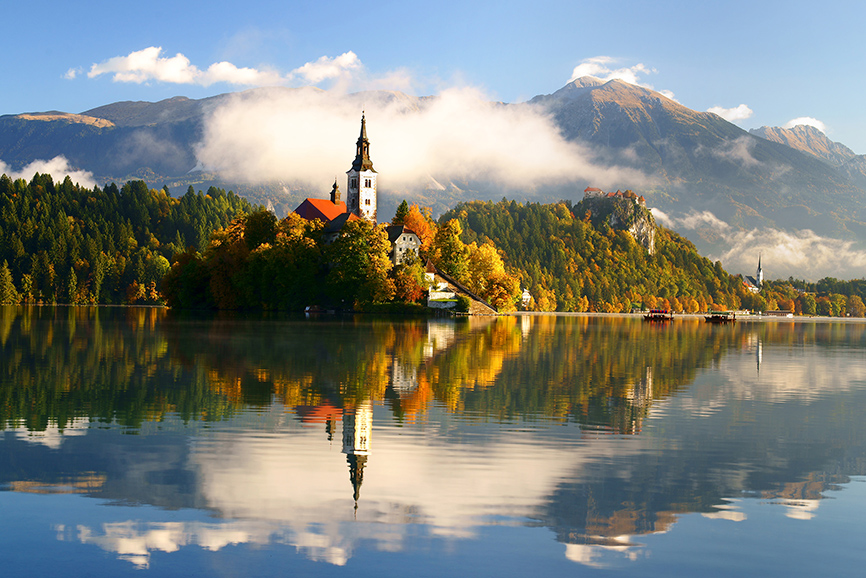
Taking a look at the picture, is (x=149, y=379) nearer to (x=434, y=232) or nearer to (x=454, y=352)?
(x=454, y=352)

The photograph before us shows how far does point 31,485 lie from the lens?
1359 cm

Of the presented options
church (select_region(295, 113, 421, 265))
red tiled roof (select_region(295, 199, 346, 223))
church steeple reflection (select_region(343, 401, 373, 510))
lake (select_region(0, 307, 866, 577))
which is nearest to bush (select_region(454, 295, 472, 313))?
church (select_region(295, 113, 421, 265))

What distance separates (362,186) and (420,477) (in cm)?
16596

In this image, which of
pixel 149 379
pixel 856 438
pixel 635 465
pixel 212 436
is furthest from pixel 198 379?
pixel 856 438

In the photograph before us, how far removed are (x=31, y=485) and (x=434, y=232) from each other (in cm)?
14438

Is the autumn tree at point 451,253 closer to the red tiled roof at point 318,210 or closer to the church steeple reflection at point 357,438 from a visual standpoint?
the red tiled roof at point 318,210

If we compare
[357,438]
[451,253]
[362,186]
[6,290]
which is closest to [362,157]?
[362,186]

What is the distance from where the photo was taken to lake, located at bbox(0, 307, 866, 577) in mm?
10703

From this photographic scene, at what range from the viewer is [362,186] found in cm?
17762

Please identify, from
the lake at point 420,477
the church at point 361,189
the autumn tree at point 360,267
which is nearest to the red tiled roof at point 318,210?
the church at point 361,189

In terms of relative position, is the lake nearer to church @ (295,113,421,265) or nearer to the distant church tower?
church @ (295,113,421,265)

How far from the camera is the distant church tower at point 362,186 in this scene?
178 m

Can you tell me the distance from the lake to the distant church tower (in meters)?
149

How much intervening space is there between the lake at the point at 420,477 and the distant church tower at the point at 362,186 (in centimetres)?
14911
